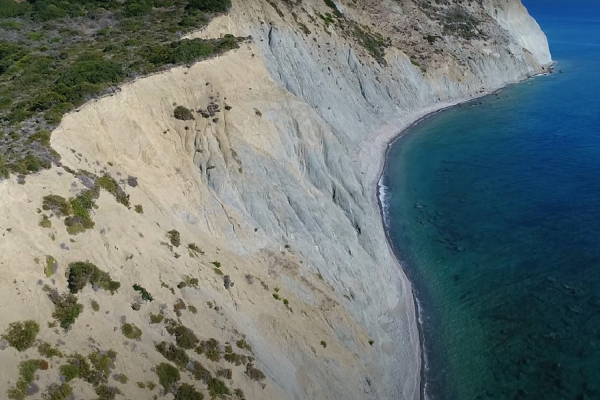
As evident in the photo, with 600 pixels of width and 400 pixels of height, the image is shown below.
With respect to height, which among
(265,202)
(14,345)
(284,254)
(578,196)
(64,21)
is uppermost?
(64,21)

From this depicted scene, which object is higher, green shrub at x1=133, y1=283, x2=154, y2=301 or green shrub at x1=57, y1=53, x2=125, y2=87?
green shrub at x1=57, y1=53, x2=125, y2=87

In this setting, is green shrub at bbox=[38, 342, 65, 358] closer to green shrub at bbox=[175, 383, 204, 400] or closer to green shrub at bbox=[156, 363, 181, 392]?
green shrub at bbox=[156, 363, 181, 392]

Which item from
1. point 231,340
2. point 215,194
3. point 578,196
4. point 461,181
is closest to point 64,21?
point 215,194

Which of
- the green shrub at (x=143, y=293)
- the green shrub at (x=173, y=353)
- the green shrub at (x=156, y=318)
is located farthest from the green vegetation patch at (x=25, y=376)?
the green shrub at (x=143, y=293)

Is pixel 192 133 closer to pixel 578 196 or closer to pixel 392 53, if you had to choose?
pixel 578 196

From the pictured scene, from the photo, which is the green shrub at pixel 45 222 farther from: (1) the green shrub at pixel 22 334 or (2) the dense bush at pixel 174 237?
(2) the dense bush at pixel 174 237

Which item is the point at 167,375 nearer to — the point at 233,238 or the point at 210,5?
the point at 233,238

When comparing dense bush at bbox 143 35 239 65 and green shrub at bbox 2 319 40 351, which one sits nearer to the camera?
green shrub at bbox 2 319 40 351

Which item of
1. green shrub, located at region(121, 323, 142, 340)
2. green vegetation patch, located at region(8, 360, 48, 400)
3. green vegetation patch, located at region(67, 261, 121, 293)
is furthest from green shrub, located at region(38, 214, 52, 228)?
green vegetation patch, located at region(8, 360, 48, 400)
